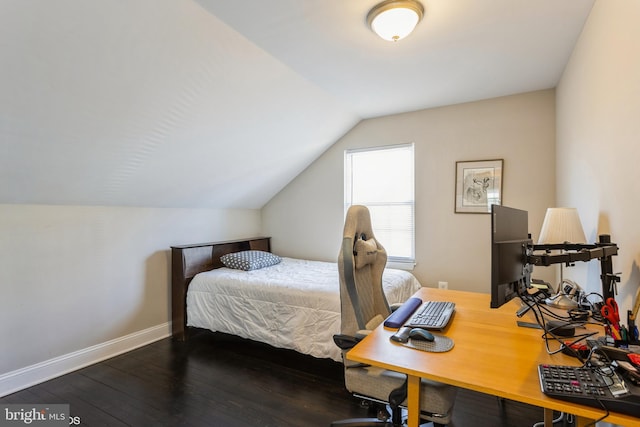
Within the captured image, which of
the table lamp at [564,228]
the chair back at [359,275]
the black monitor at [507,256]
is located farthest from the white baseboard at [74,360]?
the table lamp at [564,228]

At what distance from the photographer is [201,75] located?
86.8 inches

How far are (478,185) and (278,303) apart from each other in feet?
7.79

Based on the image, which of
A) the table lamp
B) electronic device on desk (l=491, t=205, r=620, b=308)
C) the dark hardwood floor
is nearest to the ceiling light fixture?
electronic device on desk (l=491, t=205, r=620, b=308)

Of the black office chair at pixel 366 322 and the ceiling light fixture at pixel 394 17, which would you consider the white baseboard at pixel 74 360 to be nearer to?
the black office chair at pixel 366 322

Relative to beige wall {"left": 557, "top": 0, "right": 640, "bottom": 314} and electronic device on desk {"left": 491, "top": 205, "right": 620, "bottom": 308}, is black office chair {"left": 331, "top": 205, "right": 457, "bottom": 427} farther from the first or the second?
beige wall {"left": 557, "top": 0, "right": 640, "bottom": 314}

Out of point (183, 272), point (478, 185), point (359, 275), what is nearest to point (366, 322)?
point (359, 275)

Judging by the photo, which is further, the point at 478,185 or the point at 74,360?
the point at 478,185

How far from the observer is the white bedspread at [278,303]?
2.51 meters

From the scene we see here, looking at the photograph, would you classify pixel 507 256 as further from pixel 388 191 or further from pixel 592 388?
pixel 388 191

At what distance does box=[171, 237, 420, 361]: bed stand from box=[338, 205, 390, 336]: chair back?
629 mm

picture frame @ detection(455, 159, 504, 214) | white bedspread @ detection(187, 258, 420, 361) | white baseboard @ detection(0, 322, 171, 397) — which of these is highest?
picture frame @ detection(455, 159, 504, 214)

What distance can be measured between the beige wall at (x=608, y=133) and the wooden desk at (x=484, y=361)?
2.03 feet

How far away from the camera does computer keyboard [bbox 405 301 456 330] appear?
1369mm

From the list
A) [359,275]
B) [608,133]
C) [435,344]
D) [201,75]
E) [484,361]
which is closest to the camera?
[484,361]
